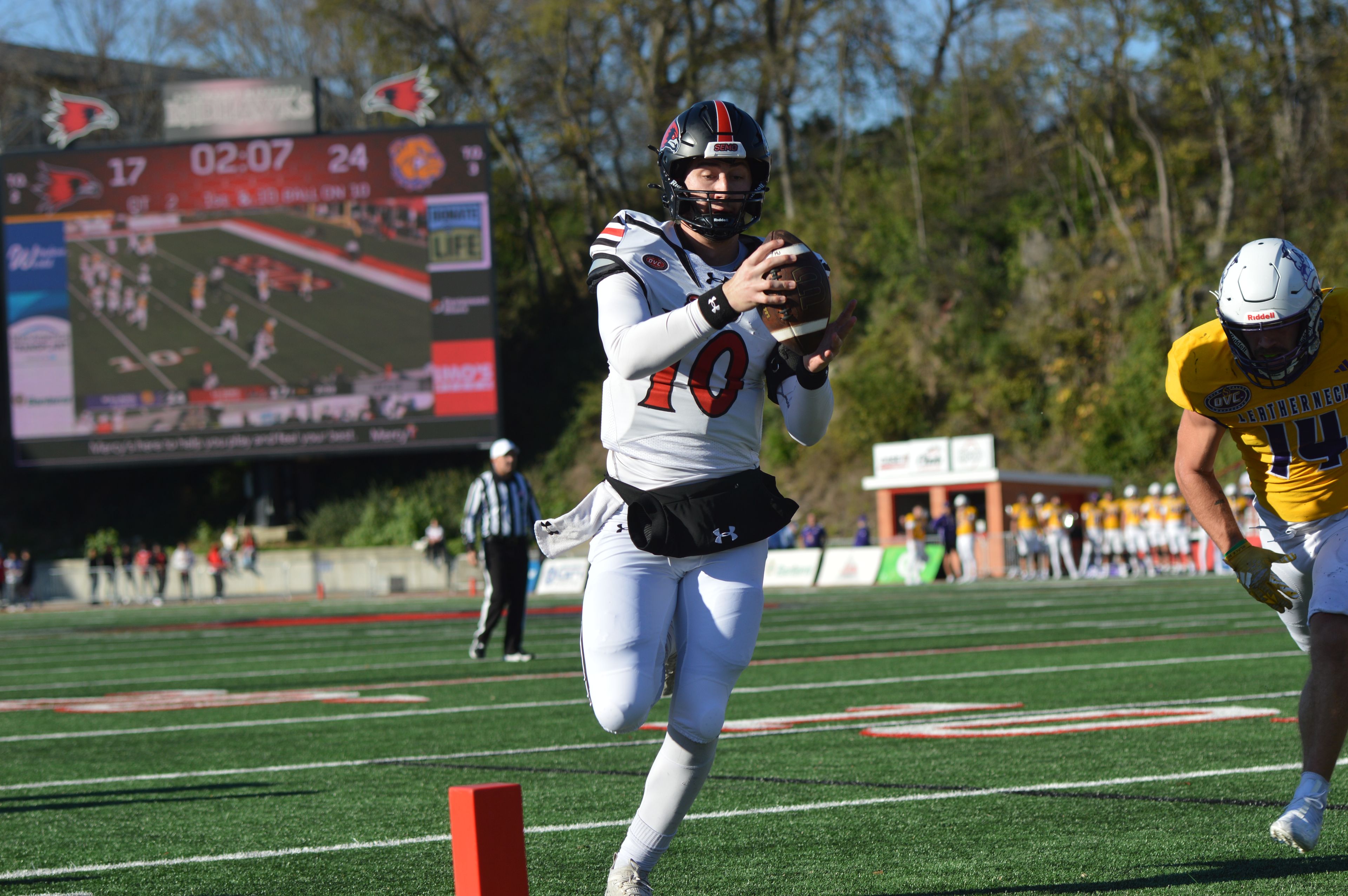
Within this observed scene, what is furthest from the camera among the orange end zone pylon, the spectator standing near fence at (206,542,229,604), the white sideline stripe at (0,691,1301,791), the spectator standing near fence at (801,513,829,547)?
the spectator standing near fence at (206,542,229,604)

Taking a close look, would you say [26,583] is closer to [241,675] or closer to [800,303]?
[241,675]

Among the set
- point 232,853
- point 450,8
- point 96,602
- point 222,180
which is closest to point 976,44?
point 450,8

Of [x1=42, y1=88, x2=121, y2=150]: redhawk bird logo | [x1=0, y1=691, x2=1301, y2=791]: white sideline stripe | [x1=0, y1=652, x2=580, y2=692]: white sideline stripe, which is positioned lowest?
[x1=0, y1=652, x2=580, y2=692]: white sideline stripe

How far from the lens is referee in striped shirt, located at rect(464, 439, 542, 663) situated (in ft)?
38.2

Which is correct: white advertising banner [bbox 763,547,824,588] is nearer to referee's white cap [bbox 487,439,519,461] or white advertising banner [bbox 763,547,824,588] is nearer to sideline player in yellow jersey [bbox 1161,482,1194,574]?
sideline player in yellow jersey [bbox 1161,482,1194,574]

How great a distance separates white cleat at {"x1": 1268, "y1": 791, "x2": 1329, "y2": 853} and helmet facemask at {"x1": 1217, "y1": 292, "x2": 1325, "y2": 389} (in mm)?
1159

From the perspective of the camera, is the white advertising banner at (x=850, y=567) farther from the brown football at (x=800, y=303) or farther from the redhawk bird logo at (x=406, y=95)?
the brown football at (x=800, y=303)

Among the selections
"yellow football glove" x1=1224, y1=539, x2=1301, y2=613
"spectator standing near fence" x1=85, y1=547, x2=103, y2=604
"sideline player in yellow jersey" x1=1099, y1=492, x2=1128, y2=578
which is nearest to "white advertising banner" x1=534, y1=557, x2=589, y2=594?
"sideline player in yellow jersey" x1=1099, y1=492, x2=1128, y2=578

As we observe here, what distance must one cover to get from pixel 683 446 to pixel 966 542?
78.5 ft

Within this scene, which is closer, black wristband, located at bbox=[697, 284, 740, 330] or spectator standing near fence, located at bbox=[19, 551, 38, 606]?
black wristband, located at bbox=[697, 284, 740, 330]

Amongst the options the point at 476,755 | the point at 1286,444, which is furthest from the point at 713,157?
the point at 476,755

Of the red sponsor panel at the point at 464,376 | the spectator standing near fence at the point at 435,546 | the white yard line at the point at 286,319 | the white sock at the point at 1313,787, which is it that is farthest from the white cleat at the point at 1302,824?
the spectator standing near fence at the point at 435,546

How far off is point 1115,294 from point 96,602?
25.2 metres

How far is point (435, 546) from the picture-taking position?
36.2 meters
